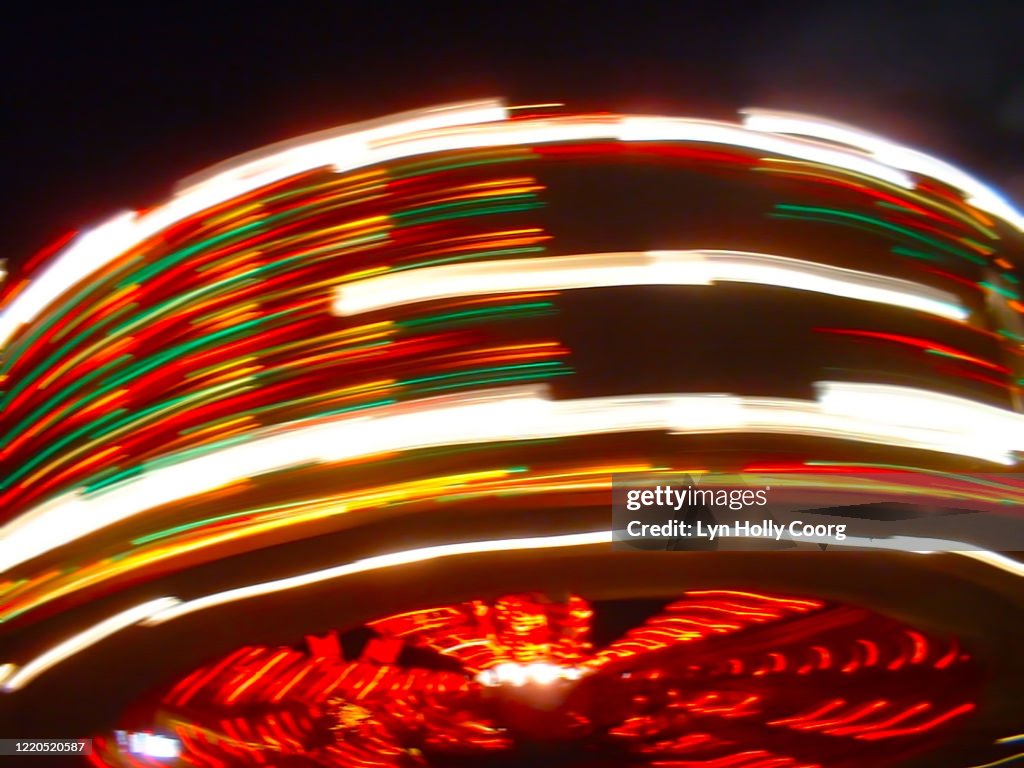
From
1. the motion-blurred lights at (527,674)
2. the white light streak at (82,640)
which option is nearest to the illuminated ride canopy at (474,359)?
the white light streak at (82,640)

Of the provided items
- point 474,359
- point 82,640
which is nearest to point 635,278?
point 474,359

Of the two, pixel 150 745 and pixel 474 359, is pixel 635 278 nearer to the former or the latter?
pixel 474 359

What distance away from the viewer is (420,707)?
212 inches

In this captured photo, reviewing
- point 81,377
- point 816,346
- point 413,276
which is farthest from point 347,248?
point 816,346

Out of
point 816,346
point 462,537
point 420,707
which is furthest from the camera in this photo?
point 420,707

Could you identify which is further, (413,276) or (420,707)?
(420,707)

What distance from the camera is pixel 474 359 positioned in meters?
4.09

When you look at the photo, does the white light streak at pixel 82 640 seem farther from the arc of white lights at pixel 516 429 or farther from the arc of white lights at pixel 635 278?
the arc of white lights at pixel 635 278

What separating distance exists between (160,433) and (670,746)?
2.81 m

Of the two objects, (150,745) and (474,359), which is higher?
(474,359)

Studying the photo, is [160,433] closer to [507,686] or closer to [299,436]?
[299,436]
